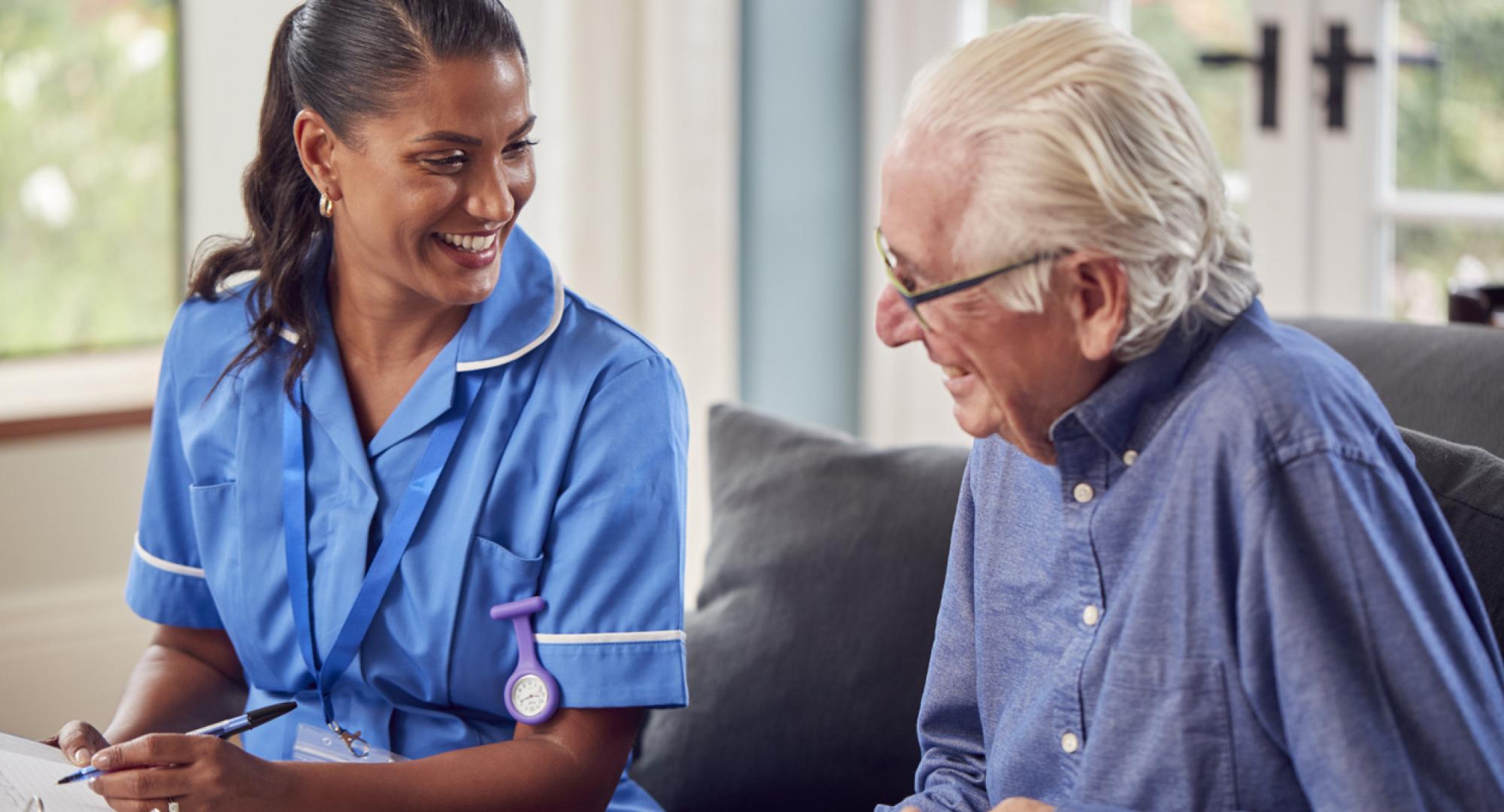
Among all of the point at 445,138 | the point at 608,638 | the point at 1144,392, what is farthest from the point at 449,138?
the point at 1144,392

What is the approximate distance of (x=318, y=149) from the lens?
1.49m

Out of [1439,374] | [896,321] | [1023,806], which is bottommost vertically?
[1023,806]

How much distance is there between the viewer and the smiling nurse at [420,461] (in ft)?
4.53

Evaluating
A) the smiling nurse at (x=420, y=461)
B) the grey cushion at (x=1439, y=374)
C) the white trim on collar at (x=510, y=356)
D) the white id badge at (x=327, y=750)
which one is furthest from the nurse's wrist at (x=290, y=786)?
the grey cushion at (x=1439, y=374)

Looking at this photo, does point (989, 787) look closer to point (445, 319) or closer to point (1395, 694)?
point (1395, 694)

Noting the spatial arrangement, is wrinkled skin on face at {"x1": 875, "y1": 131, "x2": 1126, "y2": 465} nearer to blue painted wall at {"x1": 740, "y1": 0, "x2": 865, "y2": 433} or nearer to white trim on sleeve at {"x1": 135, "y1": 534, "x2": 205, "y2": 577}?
white trim on sleeve at {"x1": 135, "y1": 534, "x2": 205, "y2": 577}

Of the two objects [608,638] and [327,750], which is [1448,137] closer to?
[608,638]

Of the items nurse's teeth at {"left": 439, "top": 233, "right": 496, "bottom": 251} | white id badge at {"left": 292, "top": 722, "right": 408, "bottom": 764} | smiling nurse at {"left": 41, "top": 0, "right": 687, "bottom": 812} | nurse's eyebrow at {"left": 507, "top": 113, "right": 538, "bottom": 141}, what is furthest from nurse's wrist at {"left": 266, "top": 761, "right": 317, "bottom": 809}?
nurse's eyebrow at {"left": 507, "top": 113, "right": 538, "bottom": 141}

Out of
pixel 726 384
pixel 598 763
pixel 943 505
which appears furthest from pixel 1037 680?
pixel 726 384

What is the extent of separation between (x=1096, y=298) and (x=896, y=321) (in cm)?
15

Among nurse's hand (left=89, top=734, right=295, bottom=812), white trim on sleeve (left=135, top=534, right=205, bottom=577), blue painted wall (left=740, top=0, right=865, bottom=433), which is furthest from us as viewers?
blue painted wall (left=740, top=0, right=865, bottom=433)

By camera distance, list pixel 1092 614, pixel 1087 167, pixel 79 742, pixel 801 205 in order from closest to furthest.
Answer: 1. pixel 1087 167
2. pixel 1092 614
3. pixel 79 742
4. pixel 801 205

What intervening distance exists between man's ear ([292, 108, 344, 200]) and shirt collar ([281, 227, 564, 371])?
12 centimetres

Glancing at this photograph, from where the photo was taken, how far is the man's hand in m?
1.05
